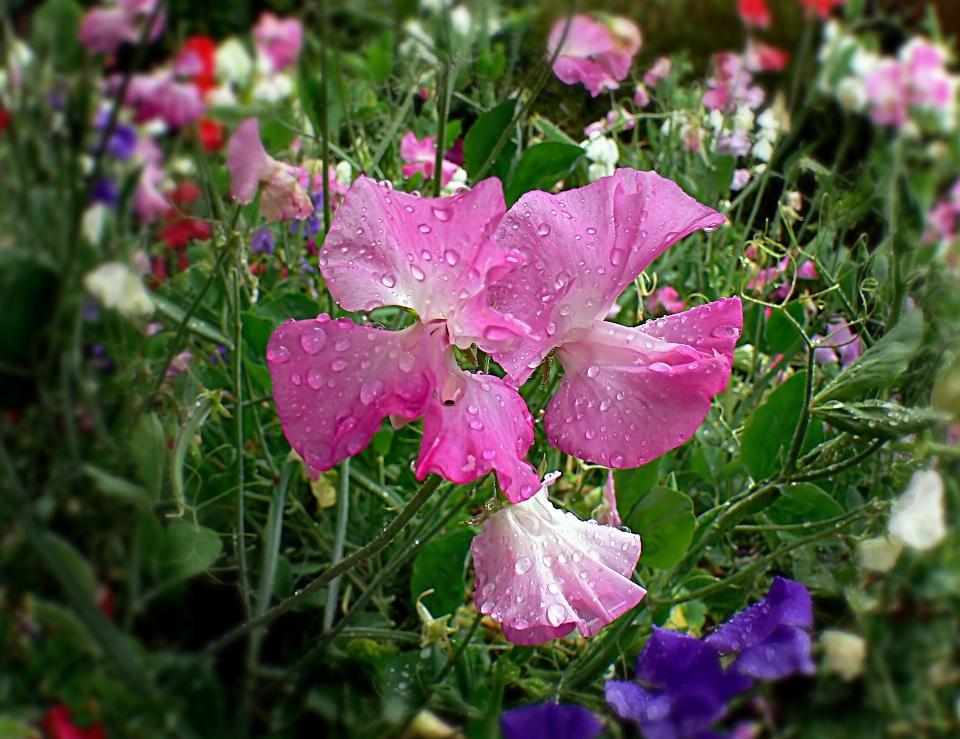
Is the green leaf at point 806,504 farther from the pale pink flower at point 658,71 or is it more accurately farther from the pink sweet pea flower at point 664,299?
the pale pink flower at point 658,71

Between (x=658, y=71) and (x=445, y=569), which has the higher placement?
(x=658, y=71)

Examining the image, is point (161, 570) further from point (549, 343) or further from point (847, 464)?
point (847, 464)

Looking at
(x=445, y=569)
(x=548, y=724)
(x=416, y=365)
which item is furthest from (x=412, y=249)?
(x=445, y=569)

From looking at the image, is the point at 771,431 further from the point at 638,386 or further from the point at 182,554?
the point at 182,554

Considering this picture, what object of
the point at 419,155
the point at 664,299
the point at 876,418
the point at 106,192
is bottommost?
the point at 664,299

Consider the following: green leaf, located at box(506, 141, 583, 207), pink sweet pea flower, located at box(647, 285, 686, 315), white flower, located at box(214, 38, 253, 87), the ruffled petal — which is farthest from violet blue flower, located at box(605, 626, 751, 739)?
pink sweet pea flower, located at box(647, 285, 686, 315)
